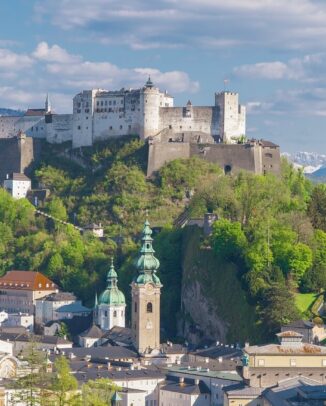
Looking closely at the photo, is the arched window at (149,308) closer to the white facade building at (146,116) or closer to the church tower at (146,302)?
the church tower at (146,302)

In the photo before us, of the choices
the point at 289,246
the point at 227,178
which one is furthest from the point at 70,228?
the point at 289,246

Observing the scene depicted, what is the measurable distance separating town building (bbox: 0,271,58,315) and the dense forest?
2.59m

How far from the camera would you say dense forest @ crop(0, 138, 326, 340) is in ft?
350

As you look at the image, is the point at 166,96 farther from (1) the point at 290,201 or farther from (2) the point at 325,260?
(2) the point at 325,260

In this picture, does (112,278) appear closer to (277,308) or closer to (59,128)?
(277,308)

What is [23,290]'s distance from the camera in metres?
125

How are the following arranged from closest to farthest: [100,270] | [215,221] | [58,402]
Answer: [58,402] < [215,221] < [100,270]

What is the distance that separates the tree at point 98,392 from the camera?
260 feet

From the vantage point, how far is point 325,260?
109 meters

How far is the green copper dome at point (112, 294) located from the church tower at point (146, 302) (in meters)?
4.99

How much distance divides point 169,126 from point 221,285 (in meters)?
30.9

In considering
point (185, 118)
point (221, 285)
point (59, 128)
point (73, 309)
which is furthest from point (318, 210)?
point (59, 128)

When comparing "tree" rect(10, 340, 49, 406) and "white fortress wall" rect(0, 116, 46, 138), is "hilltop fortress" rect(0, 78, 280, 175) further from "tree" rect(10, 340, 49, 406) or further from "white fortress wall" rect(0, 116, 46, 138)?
"tree" rect(10, 340, 49, 406)

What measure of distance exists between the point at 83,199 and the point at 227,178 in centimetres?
1457
